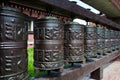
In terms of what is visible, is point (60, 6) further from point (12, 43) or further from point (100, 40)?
point (100, 40)

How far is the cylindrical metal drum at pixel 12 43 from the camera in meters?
1.23

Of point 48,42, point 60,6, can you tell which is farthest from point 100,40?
point 48,42

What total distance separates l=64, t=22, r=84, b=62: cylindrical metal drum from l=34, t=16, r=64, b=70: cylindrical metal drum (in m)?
0.43

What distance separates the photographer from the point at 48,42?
1771 mm

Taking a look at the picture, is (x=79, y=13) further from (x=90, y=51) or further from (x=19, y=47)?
(x=19, y=47)

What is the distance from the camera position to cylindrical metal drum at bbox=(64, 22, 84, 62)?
223cm

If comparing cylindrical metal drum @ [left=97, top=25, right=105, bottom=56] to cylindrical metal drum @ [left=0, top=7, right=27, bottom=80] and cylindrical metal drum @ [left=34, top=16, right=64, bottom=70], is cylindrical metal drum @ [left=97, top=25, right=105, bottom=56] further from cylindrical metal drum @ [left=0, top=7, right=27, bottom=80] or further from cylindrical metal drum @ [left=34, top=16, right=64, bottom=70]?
cylindrical metal drum @ [left=0, top=7, right=27, bottom=80]

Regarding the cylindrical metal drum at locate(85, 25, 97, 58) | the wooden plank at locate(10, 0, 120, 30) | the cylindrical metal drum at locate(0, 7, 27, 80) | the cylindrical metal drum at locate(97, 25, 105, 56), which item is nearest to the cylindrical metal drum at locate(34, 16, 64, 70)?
the wooden plank at locate(10, 0, 120, 30)

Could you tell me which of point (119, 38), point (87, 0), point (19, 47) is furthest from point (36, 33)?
point (119, 38)

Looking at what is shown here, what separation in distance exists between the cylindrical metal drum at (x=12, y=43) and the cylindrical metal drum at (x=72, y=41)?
935 millimetres

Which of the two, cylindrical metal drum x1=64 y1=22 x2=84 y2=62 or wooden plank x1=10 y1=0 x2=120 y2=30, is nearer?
wooden plank x1=10 y1=0 x2=120 y2=30

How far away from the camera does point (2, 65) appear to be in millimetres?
1244

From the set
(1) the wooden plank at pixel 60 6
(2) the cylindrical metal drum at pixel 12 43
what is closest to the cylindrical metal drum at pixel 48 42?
(1) the wooden plank at pixel 60 6

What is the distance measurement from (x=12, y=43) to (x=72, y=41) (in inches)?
42.3
